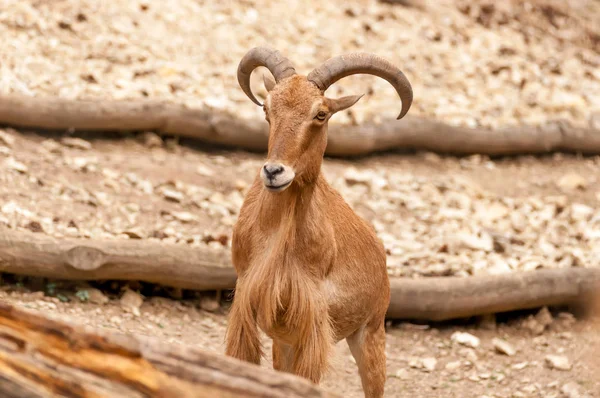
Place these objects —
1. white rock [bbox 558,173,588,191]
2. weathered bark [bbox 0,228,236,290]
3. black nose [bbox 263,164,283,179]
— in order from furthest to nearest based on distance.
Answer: white rock [bbox 558,173,588,191]
weathered bark [bbox 0,228,236,290]
black nose [bbox 263,164,283,179]

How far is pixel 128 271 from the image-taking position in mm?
7820

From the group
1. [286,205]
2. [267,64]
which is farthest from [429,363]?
[267,64]

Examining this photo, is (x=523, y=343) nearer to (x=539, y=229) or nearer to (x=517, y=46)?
(x=539, y=229)

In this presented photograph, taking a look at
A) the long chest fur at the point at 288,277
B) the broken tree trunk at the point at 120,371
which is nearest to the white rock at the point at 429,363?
the long chest fur at the point at 288,277

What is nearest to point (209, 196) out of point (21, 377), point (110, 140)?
point (110, 140)

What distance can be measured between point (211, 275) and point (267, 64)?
2489mm

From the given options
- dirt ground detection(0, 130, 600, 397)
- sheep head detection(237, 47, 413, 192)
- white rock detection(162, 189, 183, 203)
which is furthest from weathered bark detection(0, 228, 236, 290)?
sheep head detection(237, 47, 413, 192)

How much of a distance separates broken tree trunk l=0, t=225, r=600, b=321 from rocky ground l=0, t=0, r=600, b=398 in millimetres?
224

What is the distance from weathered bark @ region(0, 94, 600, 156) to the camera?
9.91 metres

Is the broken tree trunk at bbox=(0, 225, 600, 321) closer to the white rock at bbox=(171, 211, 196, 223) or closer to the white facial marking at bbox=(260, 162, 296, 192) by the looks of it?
the white rock at bbox=(171, 211, 196, 223)

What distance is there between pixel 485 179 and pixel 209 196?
13.8ft

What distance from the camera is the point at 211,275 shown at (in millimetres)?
8125

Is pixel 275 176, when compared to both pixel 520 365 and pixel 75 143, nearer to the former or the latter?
pixel 520 365

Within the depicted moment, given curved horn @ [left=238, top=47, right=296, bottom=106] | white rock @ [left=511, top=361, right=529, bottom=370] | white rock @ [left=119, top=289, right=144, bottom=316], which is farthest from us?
white rock @ [left=511, top=361, right=529, bottom=370]
